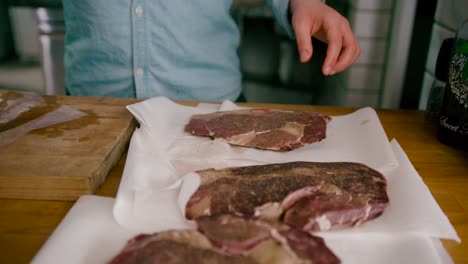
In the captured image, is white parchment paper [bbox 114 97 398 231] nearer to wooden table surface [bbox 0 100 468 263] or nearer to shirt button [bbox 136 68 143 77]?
wooden table surface [bbox 0 100 468 263]

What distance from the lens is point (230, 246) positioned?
0.50m

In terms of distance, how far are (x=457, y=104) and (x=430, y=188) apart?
18 centimetres

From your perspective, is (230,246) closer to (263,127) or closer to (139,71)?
(263,127)

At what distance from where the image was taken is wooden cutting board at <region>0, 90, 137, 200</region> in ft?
2.21

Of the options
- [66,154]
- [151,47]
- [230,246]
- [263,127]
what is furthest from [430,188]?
[151,47]

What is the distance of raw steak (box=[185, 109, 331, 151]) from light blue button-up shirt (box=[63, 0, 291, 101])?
0.36 m

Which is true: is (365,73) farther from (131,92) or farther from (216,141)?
(216,141)

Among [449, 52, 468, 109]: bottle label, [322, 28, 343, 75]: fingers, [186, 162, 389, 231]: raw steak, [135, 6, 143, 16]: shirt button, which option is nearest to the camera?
[186, 162, 389, 231]: raw steak

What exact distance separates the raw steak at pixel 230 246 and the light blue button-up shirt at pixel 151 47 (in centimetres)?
74

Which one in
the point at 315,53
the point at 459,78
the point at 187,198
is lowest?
the point at 315,53

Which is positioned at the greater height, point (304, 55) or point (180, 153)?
point (304, 55)

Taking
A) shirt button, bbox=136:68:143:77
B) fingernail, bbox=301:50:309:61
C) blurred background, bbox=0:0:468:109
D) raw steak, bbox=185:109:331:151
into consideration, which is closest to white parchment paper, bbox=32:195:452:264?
raw steak, bbox=185:109:331:151

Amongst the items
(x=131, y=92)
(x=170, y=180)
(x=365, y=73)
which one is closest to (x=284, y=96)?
(x=365, y=73)

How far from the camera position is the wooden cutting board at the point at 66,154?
67 centimetres
